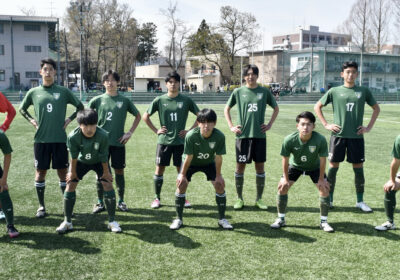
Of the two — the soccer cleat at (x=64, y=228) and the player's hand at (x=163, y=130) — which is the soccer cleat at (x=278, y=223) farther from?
the soccer cleat at (x=64, y=228)

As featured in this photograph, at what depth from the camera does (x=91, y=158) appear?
5.22 metres

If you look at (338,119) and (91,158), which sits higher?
(338,119)

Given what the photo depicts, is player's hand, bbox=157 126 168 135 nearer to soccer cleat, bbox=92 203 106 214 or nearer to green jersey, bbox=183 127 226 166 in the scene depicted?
green jersey, bbox=183 127 226 166

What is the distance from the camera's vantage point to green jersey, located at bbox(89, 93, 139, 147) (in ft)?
20.4

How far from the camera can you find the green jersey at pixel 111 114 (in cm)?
623

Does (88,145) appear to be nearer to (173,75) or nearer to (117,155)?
(117,155)

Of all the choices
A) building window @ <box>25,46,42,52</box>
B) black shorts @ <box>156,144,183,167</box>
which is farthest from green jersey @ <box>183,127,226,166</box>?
building window @ <box>25,46,42,52</box>

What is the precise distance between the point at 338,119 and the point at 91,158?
4110 millimetres

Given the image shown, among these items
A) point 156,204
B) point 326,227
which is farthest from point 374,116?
point 156,204

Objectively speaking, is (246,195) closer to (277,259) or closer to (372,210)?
(372,210)

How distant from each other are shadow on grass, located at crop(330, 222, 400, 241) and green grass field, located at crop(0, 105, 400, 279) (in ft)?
0.05

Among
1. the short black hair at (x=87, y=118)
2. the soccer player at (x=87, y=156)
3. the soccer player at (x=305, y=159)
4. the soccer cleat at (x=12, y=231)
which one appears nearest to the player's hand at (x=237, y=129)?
the soccer player at (x=305, y=159)

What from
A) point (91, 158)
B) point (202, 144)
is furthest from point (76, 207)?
point (202, 144)

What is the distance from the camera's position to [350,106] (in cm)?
631
